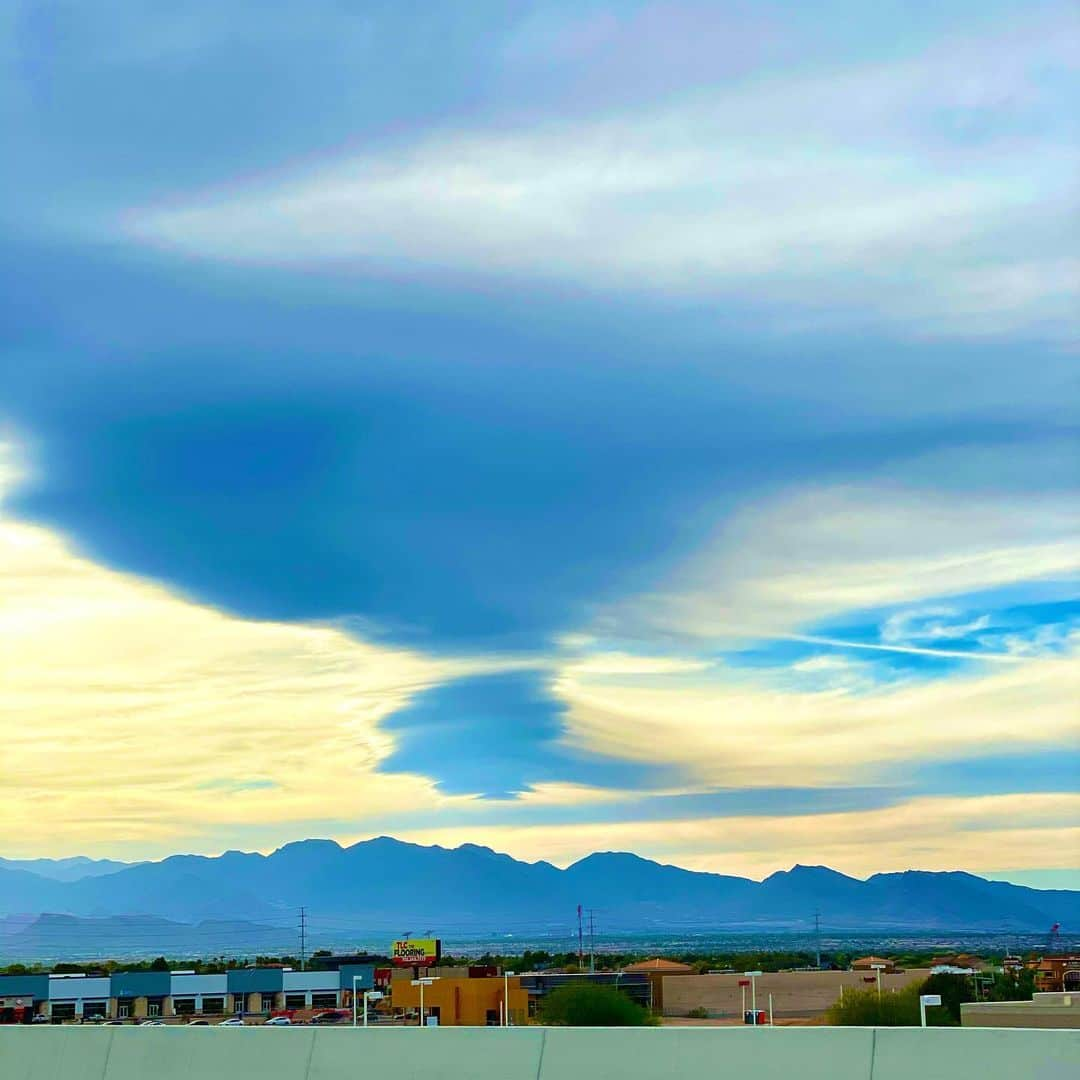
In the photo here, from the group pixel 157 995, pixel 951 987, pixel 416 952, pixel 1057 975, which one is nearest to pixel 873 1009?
pixel 951 987

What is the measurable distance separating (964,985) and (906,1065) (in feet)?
298

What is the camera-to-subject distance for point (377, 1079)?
41.9 feet

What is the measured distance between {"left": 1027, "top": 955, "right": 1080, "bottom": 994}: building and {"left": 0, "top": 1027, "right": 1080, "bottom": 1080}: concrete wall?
95.4 m

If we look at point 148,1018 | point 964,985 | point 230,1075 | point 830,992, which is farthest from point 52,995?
point 230,1075

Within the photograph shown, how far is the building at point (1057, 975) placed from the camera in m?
107

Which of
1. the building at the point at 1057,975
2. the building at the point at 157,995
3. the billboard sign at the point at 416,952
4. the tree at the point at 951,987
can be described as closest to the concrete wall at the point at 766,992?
the tree at the point at 951,987

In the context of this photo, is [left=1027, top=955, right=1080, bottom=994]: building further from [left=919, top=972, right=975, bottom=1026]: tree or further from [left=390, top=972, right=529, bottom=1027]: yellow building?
[left=390, top=972, right=529, bottom=1027]: yellow building

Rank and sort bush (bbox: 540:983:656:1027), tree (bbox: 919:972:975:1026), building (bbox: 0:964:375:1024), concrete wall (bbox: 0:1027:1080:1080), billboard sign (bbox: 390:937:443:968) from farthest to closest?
1. billboard sign (bbox: 390:937:443:968)
2. building (bbox: 0:964:375:1024)
3. tree (bbox: 919:972:975:1026)
4. bush (bbox: 540:983:656:1027)
5. concrete wall (bbox: 0:1027:1080:1080)

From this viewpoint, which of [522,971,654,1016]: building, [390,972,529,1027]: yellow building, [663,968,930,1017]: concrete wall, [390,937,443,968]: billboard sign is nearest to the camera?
[390,972,529,1027]: yellow building

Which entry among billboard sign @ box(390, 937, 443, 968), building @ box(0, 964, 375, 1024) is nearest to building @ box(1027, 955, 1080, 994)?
building @ box(0, 964, 375, 1024)

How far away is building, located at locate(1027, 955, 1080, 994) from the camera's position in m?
107

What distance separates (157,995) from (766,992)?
1876 inches

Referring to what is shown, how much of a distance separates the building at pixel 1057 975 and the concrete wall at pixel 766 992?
938 centimetres

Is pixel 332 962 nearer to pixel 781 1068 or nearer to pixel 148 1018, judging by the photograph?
pixel 148 1018
